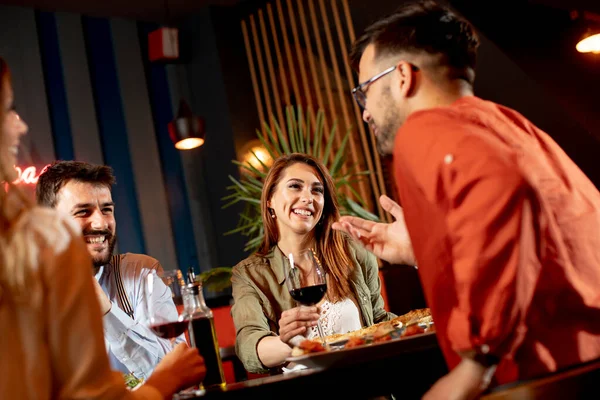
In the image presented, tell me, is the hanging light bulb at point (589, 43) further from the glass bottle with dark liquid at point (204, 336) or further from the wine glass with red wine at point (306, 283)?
the glass bottle with dark liquid at point (204, 336)

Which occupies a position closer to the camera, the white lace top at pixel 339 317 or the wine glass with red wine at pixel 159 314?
the wine glass with red wine at pixel 159 314

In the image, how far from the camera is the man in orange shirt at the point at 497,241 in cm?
Result: 102

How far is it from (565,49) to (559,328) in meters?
4.42

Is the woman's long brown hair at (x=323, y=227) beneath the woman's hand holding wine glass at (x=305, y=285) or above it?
above

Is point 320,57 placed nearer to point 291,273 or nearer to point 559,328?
point 291,273

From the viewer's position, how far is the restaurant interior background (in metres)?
6.32

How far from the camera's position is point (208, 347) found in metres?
1.32

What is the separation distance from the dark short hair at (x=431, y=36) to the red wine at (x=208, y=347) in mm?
760

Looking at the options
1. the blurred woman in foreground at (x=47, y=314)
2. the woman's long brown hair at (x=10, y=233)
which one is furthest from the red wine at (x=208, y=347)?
the woman's long brown hair at (x=10, y=233)

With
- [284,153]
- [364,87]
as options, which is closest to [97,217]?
[364,87]

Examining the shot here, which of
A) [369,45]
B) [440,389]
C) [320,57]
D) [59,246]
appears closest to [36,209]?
Result: [59,246]

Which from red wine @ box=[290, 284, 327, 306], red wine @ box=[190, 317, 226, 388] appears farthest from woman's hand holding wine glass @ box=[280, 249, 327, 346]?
red wine @ box=[190, 317, 226, 388]

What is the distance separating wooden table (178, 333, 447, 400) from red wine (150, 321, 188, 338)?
185 millimetres

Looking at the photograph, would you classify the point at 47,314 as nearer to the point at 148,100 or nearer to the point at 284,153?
the point at 284,153
